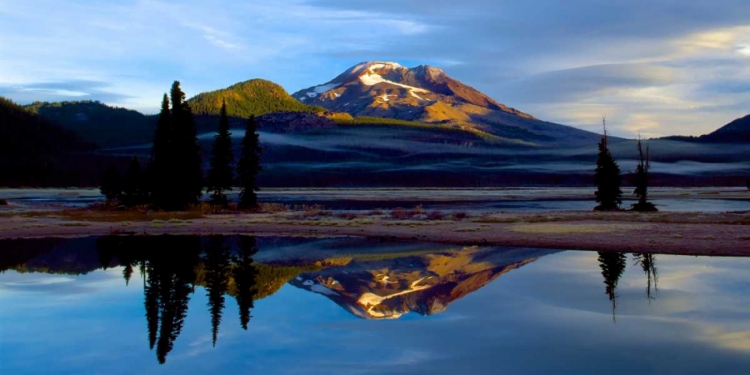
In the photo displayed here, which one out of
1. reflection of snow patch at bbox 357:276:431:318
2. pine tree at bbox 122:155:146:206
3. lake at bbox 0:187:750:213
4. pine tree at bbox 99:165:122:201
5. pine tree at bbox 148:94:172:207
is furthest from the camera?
pine tree at bbox 99:165:122:201

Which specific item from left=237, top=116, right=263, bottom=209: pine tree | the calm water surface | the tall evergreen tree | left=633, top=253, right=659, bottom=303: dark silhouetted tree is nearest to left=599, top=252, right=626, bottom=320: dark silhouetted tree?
the calm water surface

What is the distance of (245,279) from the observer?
85.1ft

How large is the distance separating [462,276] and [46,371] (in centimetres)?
1569

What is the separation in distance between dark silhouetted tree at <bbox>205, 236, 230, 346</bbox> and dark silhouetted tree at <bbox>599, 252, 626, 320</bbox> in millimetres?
9637

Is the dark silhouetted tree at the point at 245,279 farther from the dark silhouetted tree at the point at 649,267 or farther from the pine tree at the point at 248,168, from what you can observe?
the pine tree at the point at 248,168

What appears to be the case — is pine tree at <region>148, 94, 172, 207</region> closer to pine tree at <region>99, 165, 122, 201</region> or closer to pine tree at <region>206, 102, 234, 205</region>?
pine tree at <region>206, 102, 234, 205</region>

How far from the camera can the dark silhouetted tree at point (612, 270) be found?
22.2 meters

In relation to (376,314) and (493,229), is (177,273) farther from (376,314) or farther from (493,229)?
(493,229)

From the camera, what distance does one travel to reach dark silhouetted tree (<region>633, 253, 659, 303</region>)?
23852mm

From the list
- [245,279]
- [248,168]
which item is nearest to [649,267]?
[245,279]

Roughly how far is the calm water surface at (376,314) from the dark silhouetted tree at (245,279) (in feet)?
0.32

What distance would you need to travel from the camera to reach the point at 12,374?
13.6 meters

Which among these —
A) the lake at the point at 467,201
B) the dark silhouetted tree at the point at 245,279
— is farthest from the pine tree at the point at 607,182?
the dark silhouetted tree at the point at 245,279

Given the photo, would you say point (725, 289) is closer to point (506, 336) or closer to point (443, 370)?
point (506, 336)
